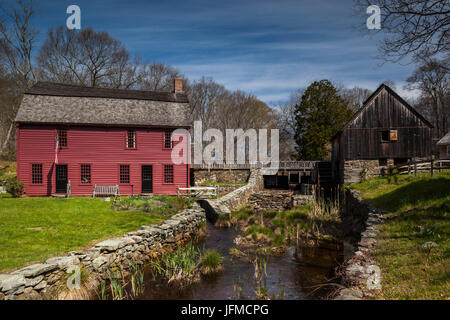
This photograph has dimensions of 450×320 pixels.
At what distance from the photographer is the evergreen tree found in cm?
3772

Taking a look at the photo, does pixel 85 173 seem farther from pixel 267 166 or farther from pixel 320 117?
pixel 320 117

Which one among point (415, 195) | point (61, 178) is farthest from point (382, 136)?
point (61, 178)

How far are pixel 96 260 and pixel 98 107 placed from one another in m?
18.1

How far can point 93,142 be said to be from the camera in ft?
72.6

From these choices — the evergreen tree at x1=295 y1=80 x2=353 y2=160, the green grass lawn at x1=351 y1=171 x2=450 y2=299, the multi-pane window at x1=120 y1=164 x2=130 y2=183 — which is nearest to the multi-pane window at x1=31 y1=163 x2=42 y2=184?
the multi-pane window at x1=120 y1=164 x2=130 y2=183

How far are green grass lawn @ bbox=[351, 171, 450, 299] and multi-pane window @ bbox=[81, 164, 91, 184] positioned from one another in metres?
19.2

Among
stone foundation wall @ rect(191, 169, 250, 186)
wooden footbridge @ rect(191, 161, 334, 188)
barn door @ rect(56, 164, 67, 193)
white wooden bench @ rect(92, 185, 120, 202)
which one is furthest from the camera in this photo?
stone foundation wall @ rect(191, 169, 250, 186)

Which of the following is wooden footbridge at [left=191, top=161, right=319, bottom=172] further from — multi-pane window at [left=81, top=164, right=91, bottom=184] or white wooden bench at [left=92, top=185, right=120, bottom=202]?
white wooden bench at [left=92, top=185, right=120, bottom=202]

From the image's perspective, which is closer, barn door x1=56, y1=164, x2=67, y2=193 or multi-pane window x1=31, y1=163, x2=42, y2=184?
multi-pane window x1=31, y1=163, x2=42, y2=184

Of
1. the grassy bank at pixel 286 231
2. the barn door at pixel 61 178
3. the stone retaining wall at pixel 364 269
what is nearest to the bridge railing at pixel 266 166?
the barn door at pixel 61 178

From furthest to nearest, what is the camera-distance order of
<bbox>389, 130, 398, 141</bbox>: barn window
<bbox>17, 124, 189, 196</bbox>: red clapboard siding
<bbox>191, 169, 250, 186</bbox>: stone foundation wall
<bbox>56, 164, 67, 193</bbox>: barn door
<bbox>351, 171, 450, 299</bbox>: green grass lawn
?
<bbox>191, 169, 250, 186</bbox>: stone foundation wall
<bbox>389, 130, 398, 141</bbox>: barn window
<bbox>56, 164, 67, 193</bbox>: barn door
<bbox>17, 124, 189, 196</bbox>: red clapboard siding
<bbox>351, 171, 450, 299</bbox>: green grass lawn

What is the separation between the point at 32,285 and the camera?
587 cm
